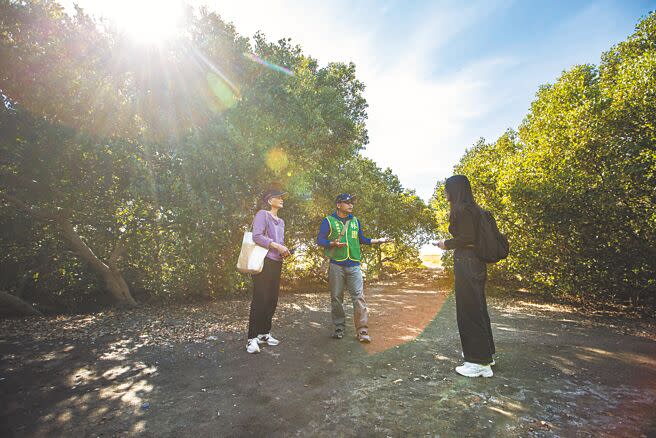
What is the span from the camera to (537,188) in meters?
8.54

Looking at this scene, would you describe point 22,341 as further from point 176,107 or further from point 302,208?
point 302,208

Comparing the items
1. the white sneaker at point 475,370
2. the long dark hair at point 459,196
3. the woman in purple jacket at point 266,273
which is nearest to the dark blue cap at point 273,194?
the woman in purple jacket at point 266,273

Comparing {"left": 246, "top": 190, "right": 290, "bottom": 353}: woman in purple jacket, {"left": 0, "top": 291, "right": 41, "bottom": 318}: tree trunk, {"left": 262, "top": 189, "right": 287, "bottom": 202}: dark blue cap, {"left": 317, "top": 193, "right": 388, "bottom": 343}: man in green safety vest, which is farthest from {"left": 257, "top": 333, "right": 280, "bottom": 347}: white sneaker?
{"left": 0, "top": 291, "right": 41, "bottom": 318}: tree trunk

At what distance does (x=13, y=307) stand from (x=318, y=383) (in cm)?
860

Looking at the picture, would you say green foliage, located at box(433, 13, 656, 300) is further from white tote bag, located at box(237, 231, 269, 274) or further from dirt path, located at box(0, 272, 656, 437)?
white tote bag, located at box(237, 231, 269, 274)

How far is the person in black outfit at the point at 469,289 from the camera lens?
404cm

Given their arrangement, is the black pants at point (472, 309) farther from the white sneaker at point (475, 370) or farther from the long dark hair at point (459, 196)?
the long dark hair at point (459, 196)

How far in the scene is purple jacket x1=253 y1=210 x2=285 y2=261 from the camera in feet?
16.1

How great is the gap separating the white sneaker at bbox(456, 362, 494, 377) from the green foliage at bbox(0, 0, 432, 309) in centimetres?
633

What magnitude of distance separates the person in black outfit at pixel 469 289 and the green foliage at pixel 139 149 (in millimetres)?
5658

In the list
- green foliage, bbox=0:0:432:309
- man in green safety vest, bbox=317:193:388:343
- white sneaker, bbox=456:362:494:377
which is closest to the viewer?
white sneaker, bbox=456:362:494:377

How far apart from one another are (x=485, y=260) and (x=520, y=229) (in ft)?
21.4

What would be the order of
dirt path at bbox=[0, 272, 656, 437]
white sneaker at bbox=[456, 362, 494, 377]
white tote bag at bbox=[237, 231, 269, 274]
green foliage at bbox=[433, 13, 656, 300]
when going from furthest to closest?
green foliage at bbox=[433, 13, 656, 300] → white tote bag at bbox=[237, 231, 269, 274] → white sneaker at bbox=[456, 362, 494, 377] → dirt path at bbox=[0, 272, 656, 437]

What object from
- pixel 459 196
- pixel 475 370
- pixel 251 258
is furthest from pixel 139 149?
pixel 475 370
